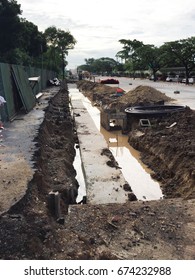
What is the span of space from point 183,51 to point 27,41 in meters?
27.5

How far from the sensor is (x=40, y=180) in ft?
26.8

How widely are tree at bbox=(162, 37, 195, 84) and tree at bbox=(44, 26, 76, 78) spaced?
21616 mm

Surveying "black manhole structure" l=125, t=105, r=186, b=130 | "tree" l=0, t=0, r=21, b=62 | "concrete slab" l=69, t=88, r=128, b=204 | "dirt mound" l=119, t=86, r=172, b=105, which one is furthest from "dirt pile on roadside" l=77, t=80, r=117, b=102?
"concrete slab" l=69, t=88, r=128, b=204

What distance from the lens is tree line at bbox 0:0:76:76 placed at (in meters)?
34.3

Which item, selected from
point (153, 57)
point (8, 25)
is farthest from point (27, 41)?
point (153, 57)

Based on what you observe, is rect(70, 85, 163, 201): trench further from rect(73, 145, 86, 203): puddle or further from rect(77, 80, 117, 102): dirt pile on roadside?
rect(77, 80, 117, 102): dirt pile on roadside

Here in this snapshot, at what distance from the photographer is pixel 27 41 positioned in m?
45.0

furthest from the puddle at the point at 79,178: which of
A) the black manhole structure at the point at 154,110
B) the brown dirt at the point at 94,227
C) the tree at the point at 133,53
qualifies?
the tree at the point at 133,53

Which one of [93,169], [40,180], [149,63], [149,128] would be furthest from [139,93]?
[149,63]

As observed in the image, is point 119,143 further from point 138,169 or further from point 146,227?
point 146,227

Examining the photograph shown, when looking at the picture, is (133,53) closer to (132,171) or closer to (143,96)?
(143,96)

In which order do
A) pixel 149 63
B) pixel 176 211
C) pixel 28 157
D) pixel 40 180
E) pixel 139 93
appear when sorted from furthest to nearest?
pixel 149 63
pixel 139 93
pixel 28 157
pixel 40 180
pixel 176 211

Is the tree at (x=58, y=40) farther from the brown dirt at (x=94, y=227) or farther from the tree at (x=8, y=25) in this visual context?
the brown dirt at (x=94, y=227)

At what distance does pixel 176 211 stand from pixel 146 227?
3.14ft
